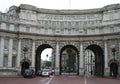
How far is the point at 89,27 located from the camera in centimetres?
7344

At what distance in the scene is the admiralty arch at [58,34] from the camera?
223ft

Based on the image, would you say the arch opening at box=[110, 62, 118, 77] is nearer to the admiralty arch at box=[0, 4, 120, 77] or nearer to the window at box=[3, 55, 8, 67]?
the admiralty arch at box=[0, 4, 120, 77]

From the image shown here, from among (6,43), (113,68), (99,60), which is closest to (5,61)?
(6,43)

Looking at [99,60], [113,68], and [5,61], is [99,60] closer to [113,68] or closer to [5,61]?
[113,68]

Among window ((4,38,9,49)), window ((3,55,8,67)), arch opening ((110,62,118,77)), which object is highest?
window ((4,38,9,49))

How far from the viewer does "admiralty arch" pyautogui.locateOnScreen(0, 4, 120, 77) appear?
2677 inches

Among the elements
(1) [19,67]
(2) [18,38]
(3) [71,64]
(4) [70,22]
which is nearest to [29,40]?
(2) [18,38]

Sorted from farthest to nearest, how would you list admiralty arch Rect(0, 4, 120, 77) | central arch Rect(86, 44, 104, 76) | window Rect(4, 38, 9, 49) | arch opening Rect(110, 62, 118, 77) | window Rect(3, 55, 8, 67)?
central arch Rect(86, 44, 104, 76) < arch opening Rect(110, 62, 118, 77) < admiralty arch Rect(0, 4, 120, 77) < window Rect(4, 38, 9, 49) < window Rect(3, 55, 8, 67)

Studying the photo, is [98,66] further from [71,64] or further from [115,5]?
[71,64]

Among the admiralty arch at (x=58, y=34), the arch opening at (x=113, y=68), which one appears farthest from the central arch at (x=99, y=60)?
the arch opening at (x=113, y=68)

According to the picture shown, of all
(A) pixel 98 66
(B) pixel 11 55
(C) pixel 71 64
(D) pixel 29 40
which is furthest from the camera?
(C) pixel 71 64

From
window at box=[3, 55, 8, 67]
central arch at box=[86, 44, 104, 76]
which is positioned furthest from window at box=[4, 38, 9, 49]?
central arch at box=[86, 44, 104, 76]

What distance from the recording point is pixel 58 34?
74.6m

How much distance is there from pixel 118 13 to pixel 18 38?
28.3 metres
